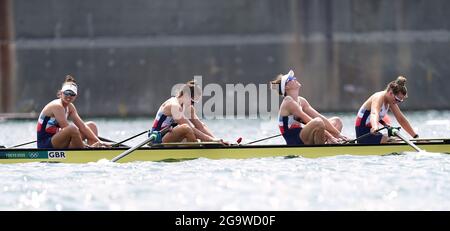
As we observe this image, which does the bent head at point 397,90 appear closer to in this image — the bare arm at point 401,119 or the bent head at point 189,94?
the bare arm at point 401,119

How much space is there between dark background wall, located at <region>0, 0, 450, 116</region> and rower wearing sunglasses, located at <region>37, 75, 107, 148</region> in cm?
1597

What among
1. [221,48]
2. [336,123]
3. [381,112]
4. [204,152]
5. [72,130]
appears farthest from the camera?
[221,48]

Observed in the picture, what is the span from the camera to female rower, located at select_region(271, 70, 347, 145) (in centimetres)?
1609

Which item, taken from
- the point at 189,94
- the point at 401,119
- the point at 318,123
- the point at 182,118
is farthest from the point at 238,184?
the point at 401,119

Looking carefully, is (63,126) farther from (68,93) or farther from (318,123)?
(318,123)

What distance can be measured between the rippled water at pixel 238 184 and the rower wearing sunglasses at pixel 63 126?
1.75ft

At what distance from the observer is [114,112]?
32344 millimetres

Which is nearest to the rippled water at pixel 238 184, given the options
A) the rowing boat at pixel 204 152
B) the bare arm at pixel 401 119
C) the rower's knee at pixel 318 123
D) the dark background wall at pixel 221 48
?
the rowing boat at pixel 204 152

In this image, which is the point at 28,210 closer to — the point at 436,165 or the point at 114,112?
the point at 436,165

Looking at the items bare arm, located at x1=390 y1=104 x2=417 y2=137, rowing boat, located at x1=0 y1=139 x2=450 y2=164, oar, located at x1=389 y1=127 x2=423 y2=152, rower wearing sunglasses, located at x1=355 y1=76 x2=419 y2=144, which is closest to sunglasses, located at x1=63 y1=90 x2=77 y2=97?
rowing boat, located at x1=0 y1=139 x2=450 y2=164

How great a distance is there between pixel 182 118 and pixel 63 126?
1.93m

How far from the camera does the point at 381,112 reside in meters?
16.5

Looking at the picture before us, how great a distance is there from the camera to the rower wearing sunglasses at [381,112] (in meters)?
16.1

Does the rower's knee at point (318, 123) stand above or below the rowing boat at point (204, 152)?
above
